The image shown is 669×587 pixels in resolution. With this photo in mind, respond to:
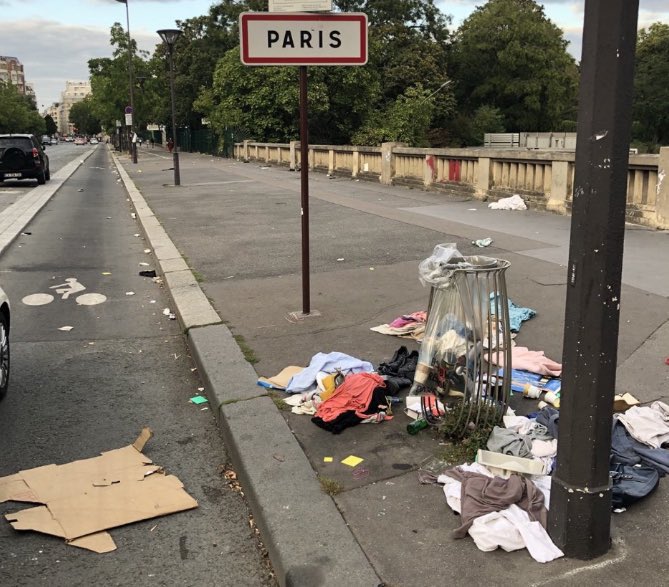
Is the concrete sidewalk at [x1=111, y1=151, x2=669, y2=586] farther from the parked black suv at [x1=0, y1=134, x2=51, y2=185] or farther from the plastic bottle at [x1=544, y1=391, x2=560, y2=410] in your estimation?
the parked black suv at [x1=0, y1=134, x2=51, y2=185]

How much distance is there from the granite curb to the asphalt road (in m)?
0.16

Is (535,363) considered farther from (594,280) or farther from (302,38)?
(302,38)

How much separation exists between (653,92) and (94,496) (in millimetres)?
74801

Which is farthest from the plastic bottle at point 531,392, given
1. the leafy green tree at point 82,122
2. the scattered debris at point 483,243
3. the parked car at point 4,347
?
the leafy green tree at point 82,122

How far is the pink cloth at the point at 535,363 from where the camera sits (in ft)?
16.2

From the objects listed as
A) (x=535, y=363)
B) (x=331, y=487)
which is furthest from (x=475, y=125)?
(x=331, y=487)

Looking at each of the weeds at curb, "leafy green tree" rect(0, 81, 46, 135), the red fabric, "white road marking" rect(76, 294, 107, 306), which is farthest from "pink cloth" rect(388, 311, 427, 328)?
"leafy green tree" rect(0, 81, 46, 135)

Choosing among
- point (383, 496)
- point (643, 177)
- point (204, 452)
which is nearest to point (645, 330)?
point (383, 496)

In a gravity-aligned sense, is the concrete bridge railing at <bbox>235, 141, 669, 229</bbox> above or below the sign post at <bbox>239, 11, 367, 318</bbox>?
below

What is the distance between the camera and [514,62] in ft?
234

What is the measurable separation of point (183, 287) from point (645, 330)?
4983mm

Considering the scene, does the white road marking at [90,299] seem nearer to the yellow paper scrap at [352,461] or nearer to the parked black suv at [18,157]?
the yellow paper scrap at [352,461]

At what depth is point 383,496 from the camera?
3416mm

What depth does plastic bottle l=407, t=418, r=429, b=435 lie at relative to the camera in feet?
13.3
